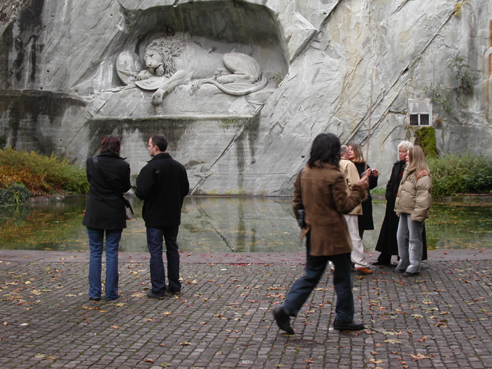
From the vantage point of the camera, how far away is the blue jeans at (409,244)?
6500mm

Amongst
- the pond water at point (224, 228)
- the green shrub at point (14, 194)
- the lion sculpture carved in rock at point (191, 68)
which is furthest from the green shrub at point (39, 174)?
the lion sculpture carved in rock at point (191, 68)

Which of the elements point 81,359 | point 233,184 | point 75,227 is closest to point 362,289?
point 81,359

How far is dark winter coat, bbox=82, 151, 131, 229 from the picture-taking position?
18.6 ft

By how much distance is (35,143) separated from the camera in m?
18.2

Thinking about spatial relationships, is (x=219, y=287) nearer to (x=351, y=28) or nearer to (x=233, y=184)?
(x=233, y=184)

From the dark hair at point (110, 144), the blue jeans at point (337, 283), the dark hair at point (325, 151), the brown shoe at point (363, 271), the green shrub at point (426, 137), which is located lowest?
the brown shoe at point (363, 271)

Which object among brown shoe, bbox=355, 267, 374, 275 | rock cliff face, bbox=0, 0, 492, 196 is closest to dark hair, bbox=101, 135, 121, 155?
brown shoe, bbox=355, 267, 374, 275

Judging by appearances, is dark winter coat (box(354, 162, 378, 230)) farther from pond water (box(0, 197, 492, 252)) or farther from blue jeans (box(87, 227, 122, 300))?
blue jeans (box(87, 227, 122, 300))

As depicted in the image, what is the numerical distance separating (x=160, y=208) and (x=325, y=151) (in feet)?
6.47

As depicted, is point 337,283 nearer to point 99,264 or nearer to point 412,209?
point 412,209

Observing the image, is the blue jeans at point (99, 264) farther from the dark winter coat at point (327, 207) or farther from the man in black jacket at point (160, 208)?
the dark winter coat at point (327, 207)

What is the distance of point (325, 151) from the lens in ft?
15.1

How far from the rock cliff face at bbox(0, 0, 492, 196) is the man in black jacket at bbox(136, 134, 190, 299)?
11.7 m

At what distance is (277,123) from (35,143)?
7.73 metres
